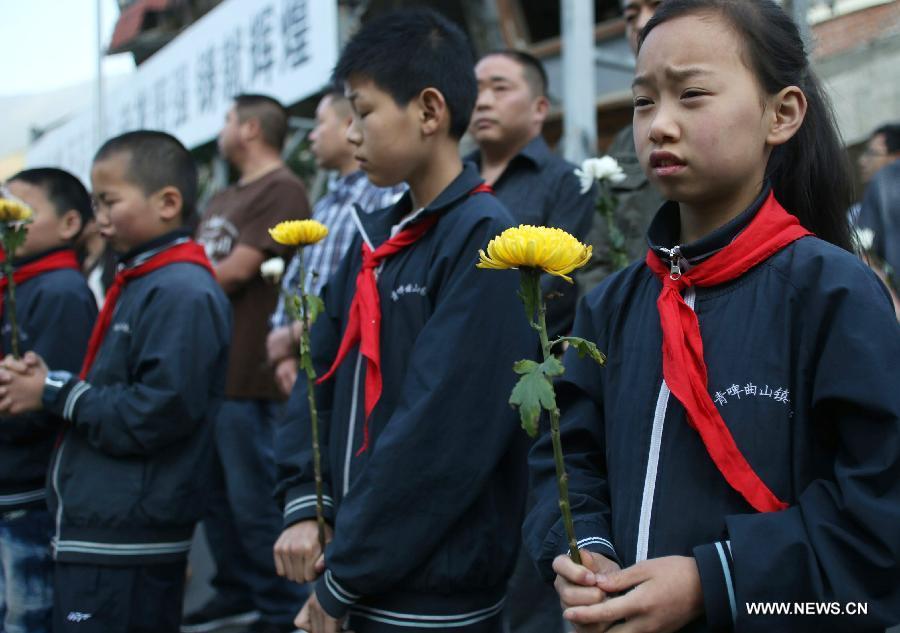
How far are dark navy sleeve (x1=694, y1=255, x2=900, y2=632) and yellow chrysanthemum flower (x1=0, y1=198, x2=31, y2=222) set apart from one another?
241cm

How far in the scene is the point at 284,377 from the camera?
3.96m

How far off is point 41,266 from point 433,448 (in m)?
2.21

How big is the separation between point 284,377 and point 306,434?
65.3 inches

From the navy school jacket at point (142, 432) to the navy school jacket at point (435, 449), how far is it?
71 centimetres

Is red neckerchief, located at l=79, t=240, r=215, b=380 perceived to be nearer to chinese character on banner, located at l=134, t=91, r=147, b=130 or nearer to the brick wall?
the brick wall

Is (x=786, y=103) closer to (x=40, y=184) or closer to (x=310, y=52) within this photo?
(x=40, y=184)

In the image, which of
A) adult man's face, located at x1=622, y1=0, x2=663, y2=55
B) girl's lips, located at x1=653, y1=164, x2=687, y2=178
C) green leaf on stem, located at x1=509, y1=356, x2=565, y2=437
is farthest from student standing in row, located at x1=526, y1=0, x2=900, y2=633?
adult man's face, located at x1=622, y1=0, x2=663, y2=55

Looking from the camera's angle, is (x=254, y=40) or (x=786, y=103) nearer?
(x=786, y=103)

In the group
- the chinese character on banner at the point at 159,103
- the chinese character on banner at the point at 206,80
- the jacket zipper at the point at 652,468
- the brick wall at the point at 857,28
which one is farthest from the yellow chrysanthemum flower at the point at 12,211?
the chinese character on banner at the point at 159,103

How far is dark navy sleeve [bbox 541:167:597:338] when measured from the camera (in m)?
2.97

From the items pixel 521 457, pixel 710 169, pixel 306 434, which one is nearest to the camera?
pixel 710 169

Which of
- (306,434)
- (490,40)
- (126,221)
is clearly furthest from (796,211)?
(490,40)

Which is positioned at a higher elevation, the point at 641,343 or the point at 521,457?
the point at 641,343

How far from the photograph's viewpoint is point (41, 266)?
3.46 m
